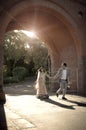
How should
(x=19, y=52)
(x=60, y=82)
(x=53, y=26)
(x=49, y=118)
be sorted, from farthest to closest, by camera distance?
(x=19, y=52) < (x=53, y=26) < (x=60, y=82) < (x=49, y=118)

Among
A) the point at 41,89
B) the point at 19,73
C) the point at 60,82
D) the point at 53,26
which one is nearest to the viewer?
the point at 60,82

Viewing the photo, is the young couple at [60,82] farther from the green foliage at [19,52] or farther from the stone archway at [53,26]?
the green foliage at [19,52]

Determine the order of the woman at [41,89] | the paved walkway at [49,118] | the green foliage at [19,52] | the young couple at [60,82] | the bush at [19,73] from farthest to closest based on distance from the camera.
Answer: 1. the bush at [19,73]
2. the green foliage at [19,52]
3. the woman at [41,89]
4. the young couple at [60,82]
5. the paved walkway at [49,118]

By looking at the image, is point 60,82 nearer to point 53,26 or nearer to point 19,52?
point 53,26

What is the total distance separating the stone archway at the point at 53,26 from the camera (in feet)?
44.9

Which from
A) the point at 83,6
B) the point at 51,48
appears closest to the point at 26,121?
the point at 83,6

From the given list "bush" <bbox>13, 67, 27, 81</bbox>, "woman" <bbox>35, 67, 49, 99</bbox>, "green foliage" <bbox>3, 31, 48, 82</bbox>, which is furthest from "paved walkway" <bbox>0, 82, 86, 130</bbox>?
"bush" <bbox>13, 67, 27, 81</bbox>

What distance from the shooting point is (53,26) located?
17141 mm

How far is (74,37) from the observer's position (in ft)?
51.3

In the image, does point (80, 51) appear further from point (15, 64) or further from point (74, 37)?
point (15, 64)

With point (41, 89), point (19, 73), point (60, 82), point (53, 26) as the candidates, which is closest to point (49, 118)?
point (60, 82)

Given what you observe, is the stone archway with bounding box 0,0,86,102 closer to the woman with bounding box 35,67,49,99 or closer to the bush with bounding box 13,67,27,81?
the woman with bounding box 35,67,49,99

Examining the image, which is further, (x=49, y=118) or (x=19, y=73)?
(x=19, y=73)

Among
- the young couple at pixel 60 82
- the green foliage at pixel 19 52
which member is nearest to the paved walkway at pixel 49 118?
the young couple at pixel 60 82
